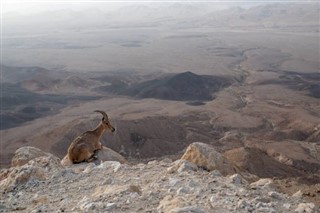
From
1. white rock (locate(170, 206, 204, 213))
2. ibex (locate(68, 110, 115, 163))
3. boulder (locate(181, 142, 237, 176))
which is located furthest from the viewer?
ibex (locate(68, 110, 115, 163))

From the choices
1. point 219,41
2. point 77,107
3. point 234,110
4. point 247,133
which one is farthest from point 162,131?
point 219,41

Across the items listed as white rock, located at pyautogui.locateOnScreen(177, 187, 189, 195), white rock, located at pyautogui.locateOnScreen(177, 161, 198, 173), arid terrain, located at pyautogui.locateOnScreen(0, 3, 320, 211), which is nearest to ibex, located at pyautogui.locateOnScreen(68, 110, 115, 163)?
white rock, located at pyautogui.locateOnScreen(177, 161, 198, 173)

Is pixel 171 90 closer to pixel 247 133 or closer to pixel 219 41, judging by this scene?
pixel 247 133

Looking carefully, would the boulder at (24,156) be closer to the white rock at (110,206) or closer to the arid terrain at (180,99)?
the white rock at (110,206)

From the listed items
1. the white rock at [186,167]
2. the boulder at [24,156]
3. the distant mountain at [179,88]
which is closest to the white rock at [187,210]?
the white rock at [186,167]

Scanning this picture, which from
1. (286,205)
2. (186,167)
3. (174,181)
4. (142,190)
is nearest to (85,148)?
(186,167)

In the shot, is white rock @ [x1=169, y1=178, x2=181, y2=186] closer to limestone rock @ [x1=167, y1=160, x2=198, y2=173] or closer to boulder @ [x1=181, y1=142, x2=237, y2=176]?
limestone rock @ [x1=167, y1=160, x2=198, y2=173]
